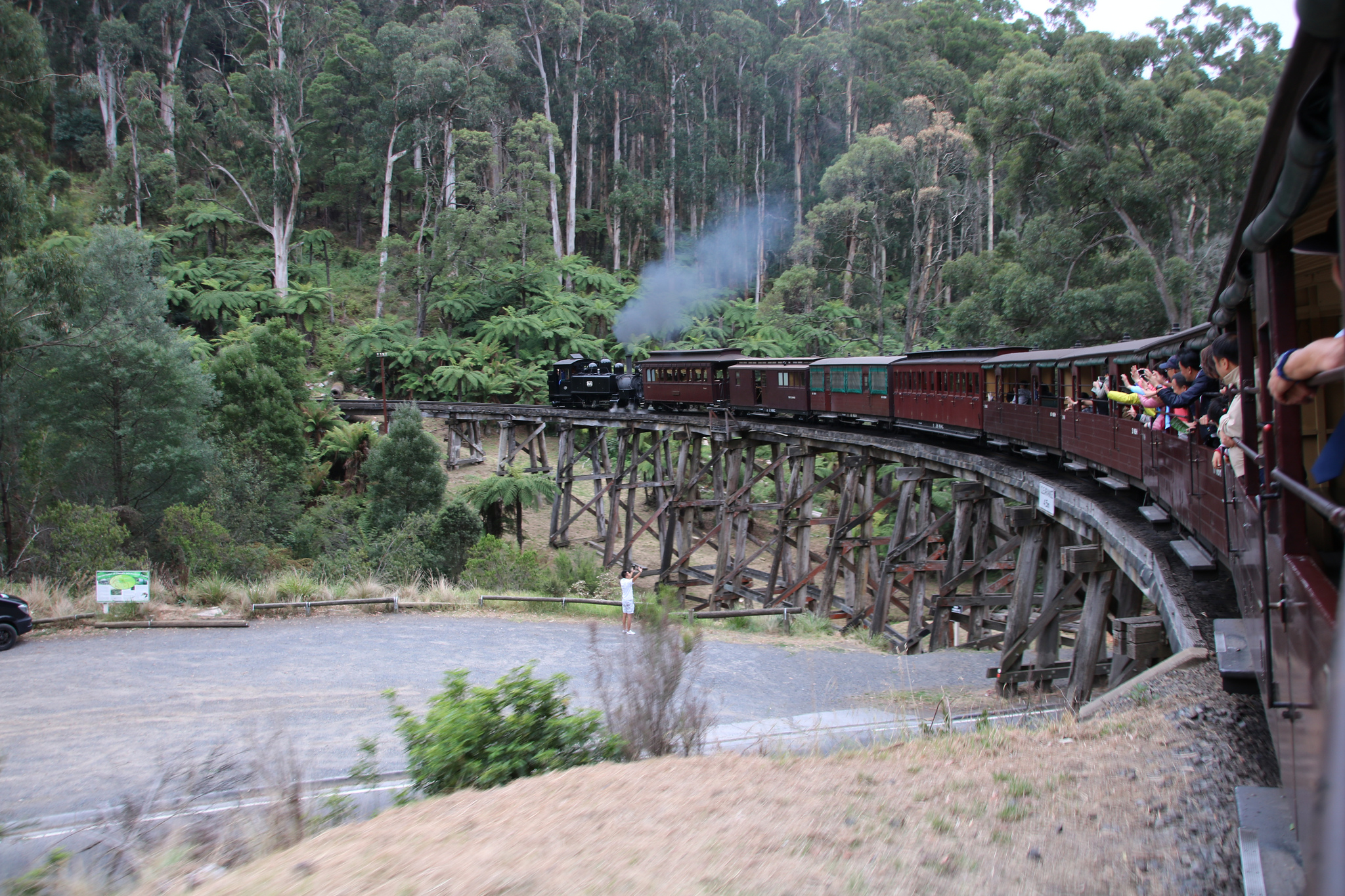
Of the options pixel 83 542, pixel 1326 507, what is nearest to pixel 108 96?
pixel 83 542

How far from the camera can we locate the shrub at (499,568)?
53.3ft

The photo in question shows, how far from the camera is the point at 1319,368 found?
199cm

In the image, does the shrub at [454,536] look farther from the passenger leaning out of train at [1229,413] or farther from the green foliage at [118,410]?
the passenger leaning out of train at [1229,413]

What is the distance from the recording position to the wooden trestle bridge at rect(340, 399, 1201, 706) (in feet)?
24.7

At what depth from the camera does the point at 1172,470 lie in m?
6.48

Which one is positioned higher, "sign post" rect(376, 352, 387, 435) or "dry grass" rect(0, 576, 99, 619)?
"sign post" rect(376, 352, 387, 435)

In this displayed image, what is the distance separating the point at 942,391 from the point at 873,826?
11551mm

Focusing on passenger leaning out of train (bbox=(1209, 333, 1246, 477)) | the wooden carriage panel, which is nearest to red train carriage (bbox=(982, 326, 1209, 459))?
the wooden carriage panel

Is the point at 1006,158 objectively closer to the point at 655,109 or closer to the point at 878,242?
the point at 878,242

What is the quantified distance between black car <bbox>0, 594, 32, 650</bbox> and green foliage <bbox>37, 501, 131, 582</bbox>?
11.3 feet

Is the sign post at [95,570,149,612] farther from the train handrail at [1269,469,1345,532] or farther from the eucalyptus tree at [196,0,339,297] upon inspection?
the eucalyptus tree at [196,0,339,297]

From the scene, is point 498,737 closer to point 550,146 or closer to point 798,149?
point 550,146

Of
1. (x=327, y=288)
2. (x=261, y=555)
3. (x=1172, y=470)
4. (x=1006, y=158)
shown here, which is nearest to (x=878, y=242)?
(x=1006, y=158)

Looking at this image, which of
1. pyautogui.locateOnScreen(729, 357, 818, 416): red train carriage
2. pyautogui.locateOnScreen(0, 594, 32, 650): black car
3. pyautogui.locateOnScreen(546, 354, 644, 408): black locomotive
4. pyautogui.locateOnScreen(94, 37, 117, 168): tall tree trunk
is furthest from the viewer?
pyautogui.locateOnScreen(94, 37, 117, 168): tall tree trunk
